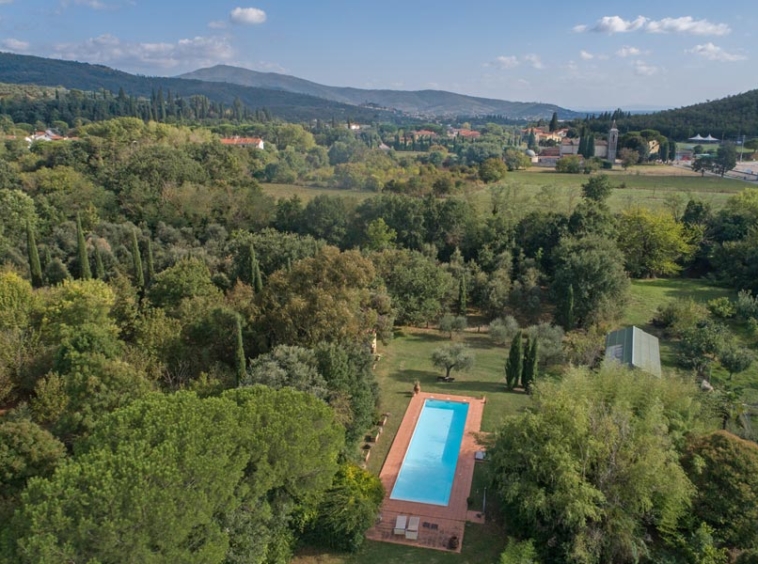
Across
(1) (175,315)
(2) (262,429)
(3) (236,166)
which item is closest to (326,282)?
(1) (175,315)

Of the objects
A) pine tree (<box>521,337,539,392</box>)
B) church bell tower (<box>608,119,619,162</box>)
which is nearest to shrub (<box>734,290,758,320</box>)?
pine tree (<box>521,337,539,392</box>)

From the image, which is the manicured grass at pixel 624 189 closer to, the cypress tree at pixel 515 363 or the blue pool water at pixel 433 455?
the cypress tree at pixel 515 363

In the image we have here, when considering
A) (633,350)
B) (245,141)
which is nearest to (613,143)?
(245,141)

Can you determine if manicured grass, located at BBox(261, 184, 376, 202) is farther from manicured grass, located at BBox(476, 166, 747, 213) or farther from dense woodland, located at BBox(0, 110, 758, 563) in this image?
manicured grass, located at BBox(476, 166, 747, 213)

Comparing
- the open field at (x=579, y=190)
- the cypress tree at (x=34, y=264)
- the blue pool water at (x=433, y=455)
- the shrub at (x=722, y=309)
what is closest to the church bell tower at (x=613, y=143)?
the open field at (x=579, y=190)

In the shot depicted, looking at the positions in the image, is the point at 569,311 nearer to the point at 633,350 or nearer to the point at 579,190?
the point at 633,350
